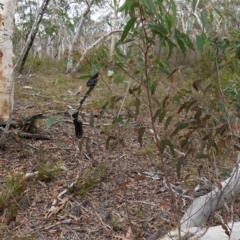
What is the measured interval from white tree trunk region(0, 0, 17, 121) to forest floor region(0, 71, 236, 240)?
39cm

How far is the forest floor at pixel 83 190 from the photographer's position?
221 cm

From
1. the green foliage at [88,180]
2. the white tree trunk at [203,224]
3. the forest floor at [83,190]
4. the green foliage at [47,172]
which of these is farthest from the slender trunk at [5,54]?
the white tree trunk at [203,224]

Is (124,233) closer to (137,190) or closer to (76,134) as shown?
(137,190)

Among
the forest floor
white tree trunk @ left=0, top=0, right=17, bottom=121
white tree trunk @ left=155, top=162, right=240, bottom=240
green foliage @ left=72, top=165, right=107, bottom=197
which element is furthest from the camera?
white tree trunk @ left=0, top=0, right=17, bottom=121

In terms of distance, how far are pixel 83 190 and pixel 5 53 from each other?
5.48ft

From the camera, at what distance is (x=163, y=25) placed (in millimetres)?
1517

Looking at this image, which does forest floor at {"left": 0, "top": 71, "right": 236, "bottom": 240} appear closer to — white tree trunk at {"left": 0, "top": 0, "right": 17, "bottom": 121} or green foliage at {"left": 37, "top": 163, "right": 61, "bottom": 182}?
green foliage at {"left": 37, "top": 163, "right": 61, "bottom": 182}

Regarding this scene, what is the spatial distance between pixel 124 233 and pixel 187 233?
493 millimetres

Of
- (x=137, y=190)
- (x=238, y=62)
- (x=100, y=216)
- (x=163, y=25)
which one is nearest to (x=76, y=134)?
(x=137, y=190)

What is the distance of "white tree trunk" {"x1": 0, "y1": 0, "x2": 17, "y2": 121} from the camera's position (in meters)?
3.47

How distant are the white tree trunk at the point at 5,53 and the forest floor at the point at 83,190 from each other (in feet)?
1.30

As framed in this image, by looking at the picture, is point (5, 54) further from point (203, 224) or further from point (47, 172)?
point (203, 224)

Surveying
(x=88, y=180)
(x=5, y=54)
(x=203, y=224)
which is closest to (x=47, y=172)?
(x=88, y=180)

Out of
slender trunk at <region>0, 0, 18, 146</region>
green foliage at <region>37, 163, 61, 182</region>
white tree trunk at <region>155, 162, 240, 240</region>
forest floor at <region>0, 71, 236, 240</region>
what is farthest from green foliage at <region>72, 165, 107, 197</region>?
slender trunk at <region>0, 0, 18, 146</region>
